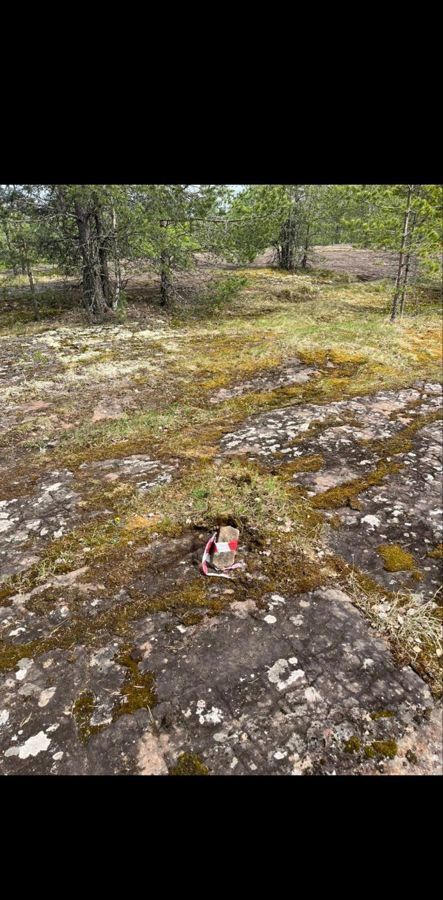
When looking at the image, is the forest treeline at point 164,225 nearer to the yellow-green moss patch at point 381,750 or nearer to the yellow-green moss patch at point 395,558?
the yellow-green moss patch at point 395,558

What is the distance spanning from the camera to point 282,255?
66.5 feet

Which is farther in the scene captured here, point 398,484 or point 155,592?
point 398,484

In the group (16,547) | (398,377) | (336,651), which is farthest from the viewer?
→ (398,377)

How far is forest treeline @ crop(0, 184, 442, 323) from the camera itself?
1039 cm

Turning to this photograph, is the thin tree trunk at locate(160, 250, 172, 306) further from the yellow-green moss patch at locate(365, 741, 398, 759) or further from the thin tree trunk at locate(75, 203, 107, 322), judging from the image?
the yellow-green moss patch at locate(365, 741, 398, 759)

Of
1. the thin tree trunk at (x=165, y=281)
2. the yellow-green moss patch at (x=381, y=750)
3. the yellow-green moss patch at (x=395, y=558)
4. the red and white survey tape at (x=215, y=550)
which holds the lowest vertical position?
the yellow-green moss patch at (x=395, y=558)

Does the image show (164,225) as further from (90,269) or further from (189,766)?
(189,766)

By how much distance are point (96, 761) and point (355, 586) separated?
5.70 feet

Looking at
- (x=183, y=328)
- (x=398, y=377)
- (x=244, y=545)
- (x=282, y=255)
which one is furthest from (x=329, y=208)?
(x=244, y=545)

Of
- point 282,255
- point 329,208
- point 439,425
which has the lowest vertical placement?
point 439,425

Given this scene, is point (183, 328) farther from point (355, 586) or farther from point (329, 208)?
point (329, 208)

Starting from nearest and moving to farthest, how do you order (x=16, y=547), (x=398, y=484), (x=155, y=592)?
(x=155, y=592)
(x=16, y=547)
(x=398, y=484)

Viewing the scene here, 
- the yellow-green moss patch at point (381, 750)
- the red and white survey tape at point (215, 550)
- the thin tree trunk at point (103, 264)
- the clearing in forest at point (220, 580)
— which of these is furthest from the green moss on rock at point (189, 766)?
the thin tree trunk at point (103, 264)

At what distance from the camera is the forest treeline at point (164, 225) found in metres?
10.4
